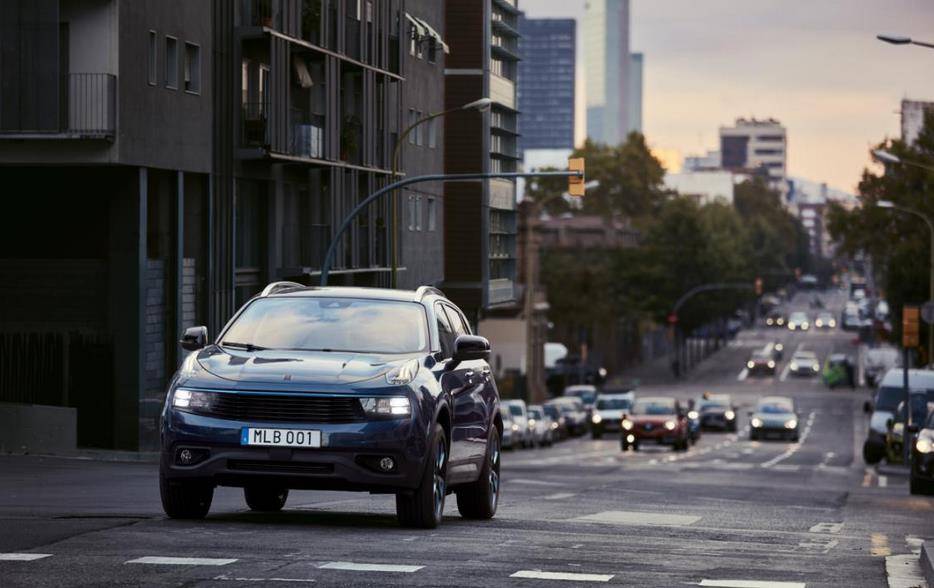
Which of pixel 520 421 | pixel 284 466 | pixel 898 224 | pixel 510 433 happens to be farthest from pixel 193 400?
pixel 898 224

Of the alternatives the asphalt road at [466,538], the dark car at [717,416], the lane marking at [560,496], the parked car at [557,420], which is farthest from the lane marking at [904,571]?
the dark car at [717,416]

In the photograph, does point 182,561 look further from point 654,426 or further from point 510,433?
point 510,433

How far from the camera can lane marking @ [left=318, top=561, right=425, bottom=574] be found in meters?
11.3

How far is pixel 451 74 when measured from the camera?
7169 cm

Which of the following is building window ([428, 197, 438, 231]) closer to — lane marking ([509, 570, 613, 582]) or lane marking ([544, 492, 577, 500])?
lane marking ([544, 492, 577, 500])

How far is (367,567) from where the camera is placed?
1142 centimetres

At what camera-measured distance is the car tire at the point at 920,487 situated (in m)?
29.7

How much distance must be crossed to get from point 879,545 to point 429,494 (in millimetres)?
4245

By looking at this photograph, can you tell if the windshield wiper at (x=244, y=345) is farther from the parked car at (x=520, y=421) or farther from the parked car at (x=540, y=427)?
the parked car at (x=540, y=427)

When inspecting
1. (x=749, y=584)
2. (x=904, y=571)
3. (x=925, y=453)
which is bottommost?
(x=925, y=453)

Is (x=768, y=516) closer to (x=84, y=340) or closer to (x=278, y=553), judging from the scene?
(x=278, y=553)

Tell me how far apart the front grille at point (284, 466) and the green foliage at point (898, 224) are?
75.3 metres

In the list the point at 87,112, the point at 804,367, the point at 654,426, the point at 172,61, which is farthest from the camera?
the point at 804,367

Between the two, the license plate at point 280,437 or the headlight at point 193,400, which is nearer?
the license plate at point 280,437
